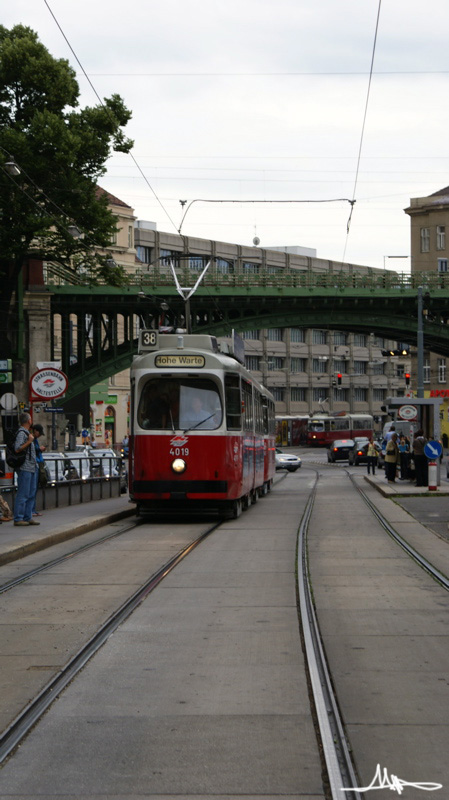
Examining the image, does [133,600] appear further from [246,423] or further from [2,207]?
[2,207]

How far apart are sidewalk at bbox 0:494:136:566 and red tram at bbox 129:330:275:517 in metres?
1.19

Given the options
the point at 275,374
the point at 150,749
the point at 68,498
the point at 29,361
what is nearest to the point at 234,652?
the point at 150,749

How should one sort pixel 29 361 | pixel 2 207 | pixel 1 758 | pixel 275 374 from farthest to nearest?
pixel 275 374, pixel 29 361, pixel 2 207, pixel 1 758

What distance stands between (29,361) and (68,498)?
32139mm

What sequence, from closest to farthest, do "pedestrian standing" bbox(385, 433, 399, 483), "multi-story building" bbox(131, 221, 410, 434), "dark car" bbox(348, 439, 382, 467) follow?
"pedestrian standing" bbox(385, 433, 399, 483) → "dark car" bbox(348, 439, 382, 467) → "multi-story building" bbox(131, 221, 410, 434)

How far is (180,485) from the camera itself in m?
20.1

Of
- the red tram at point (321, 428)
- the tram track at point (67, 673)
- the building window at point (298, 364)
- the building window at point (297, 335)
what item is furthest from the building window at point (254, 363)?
the tram track at point (67, 673)

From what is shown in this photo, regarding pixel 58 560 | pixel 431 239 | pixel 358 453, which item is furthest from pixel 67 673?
pixel 431 239

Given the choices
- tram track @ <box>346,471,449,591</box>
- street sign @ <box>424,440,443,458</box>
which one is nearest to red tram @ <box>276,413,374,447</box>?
street sign @ <box>424,440,443,458</box>

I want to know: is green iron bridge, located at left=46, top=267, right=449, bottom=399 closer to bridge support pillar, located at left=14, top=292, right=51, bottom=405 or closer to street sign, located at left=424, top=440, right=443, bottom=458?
bridge support pillar, located at left=14, top=292, right=51, bottom=405

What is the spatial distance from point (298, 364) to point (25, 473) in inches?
4182

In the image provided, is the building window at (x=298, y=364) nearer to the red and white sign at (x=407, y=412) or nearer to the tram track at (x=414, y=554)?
the red and white sign at (x=407, y=412)

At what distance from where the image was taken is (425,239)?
101 metres

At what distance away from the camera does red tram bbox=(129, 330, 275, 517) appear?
20109 millimetres
